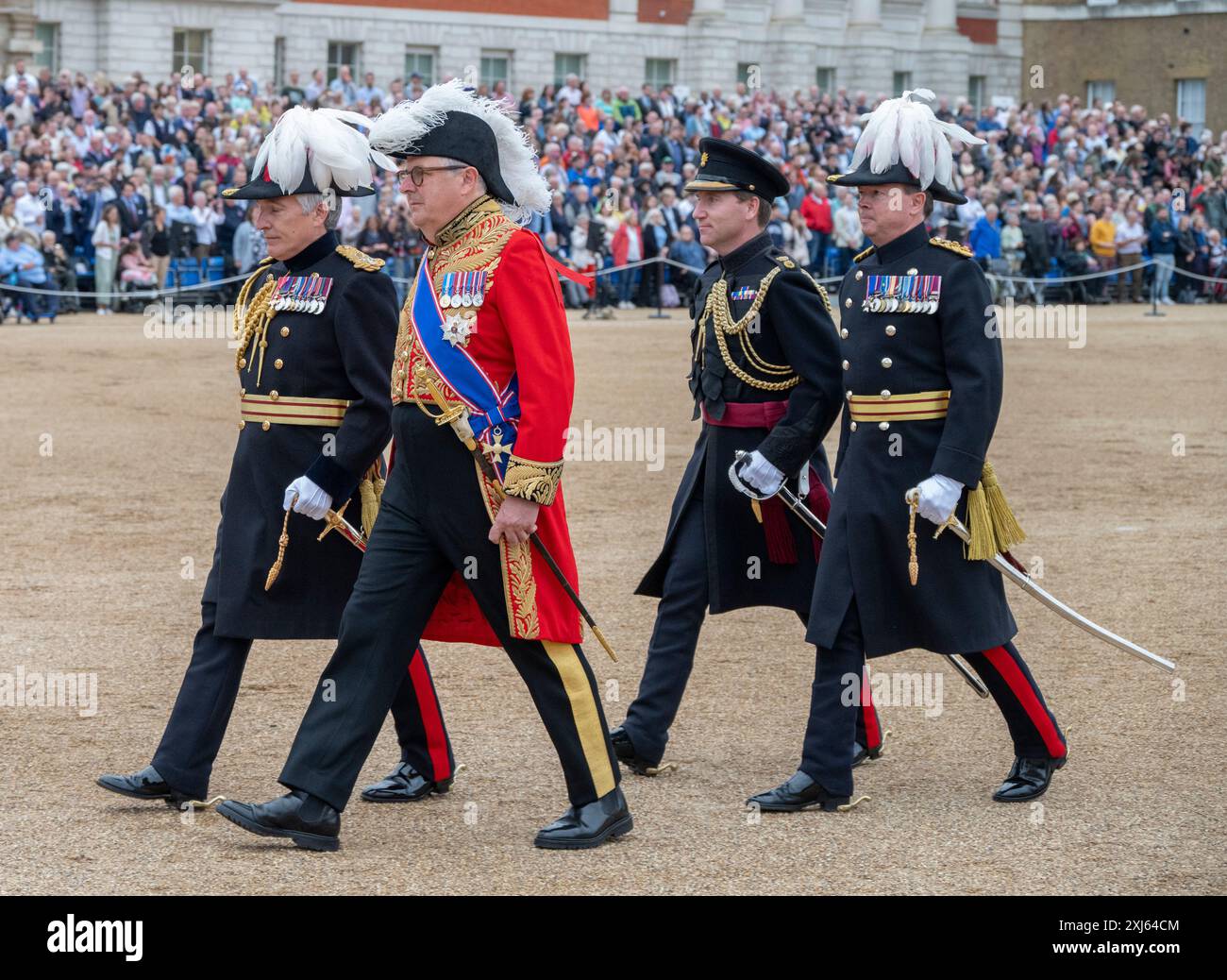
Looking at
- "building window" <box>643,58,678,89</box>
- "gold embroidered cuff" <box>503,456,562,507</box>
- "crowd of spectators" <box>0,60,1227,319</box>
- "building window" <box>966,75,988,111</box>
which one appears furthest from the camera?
"building window" <box>966,75,988,111</box>

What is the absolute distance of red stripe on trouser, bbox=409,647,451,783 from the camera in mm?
5254

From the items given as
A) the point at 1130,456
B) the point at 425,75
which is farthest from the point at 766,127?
the point at 1130,456

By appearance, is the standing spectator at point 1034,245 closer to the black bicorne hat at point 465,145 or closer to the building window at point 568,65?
the building window at point 568,65

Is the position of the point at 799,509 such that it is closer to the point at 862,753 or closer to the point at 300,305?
the point at 862,753

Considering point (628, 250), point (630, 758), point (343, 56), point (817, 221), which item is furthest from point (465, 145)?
point (343, 56)

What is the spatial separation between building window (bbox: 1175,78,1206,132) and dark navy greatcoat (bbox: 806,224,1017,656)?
45282 millimetres

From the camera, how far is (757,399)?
5.64 metres

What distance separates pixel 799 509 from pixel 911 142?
1049mm

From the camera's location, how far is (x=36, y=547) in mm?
8922

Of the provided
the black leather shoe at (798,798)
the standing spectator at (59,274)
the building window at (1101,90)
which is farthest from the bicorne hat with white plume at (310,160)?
the building window at (1101,90)

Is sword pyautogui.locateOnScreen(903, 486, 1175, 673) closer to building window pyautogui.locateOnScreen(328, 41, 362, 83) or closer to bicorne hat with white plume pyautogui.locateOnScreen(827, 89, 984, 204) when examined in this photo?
bicorne hat with white plume pyautogui.locateOnScreen(827, 89, 984, 204)

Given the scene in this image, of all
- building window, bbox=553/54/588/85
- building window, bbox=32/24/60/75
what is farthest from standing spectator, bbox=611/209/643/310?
building window, bbox=553/54/588/85

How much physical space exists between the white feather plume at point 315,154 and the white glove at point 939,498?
5.20 feet

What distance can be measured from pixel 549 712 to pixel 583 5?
37472 mm
